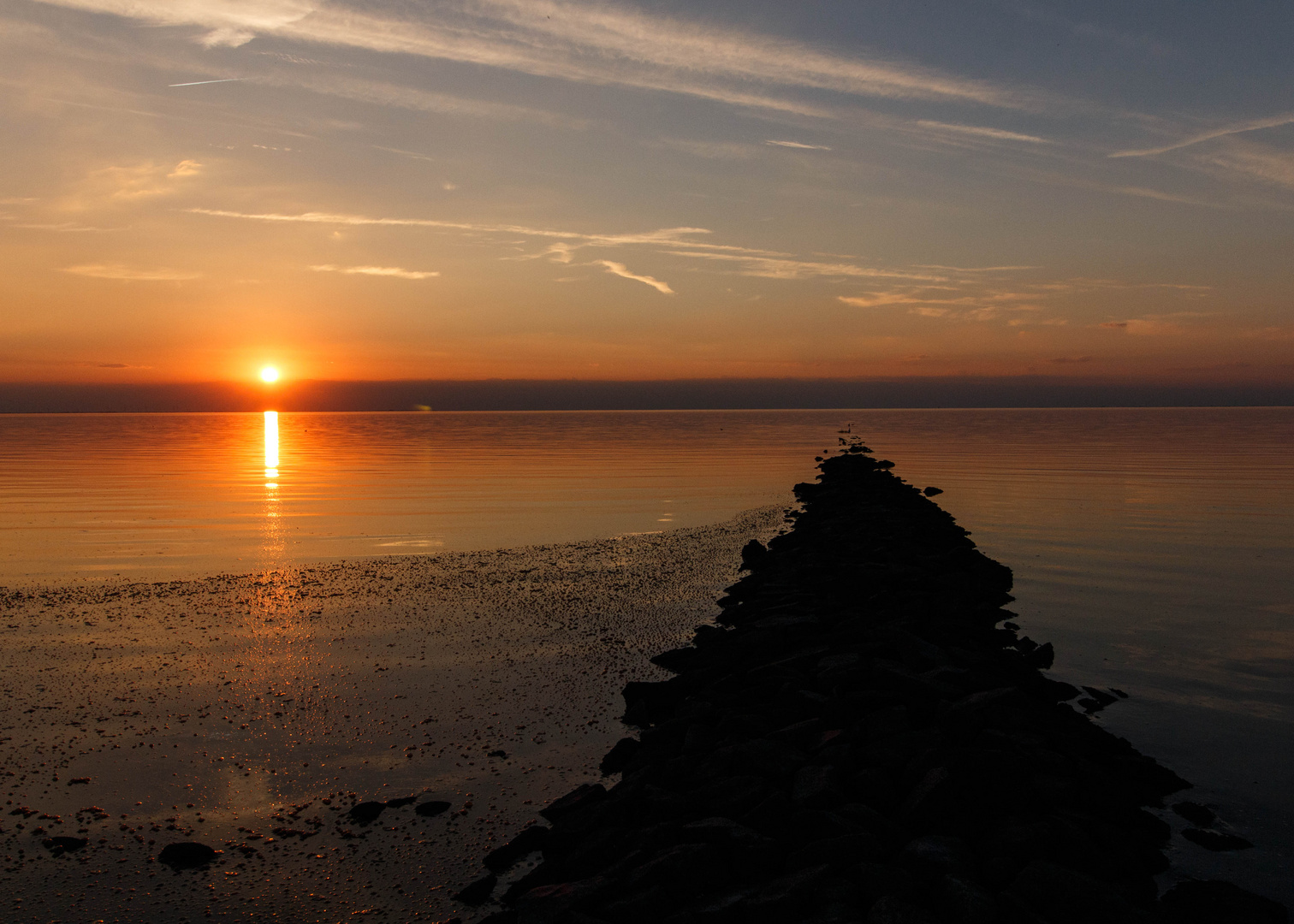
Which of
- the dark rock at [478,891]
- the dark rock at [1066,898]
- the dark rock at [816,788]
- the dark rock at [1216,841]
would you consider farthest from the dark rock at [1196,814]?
the dark rock at [478,891]

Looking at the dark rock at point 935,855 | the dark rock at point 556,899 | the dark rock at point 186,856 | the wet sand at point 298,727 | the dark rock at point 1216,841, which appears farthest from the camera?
the dark rock at point 1216,841

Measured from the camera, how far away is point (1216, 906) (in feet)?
19.5

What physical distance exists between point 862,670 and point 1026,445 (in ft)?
215

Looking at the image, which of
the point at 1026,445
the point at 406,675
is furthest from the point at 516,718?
the point at 1026,445

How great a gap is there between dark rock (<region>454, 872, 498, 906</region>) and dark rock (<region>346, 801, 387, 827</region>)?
4.59 ft

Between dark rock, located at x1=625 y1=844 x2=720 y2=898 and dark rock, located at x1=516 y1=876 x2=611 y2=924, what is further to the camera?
dark rock, located at x1=625 y1=844 x2=720 y2=898

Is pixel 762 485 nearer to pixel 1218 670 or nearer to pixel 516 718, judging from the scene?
pixel 1218 670

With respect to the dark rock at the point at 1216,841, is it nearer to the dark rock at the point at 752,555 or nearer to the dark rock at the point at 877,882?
the dark rock at the point at 877,882

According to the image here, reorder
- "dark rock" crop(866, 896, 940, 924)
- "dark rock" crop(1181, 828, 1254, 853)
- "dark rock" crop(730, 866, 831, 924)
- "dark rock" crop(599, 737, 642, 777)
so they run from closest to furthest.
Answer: "dark rock" crop(866, 896, 940, 924) < "dark rock" crop(730, 866, 831, 924) < "dark rock" crop(1181, 828, 1254, 853) < "dark rock" crop(599, 737, 642, 777)

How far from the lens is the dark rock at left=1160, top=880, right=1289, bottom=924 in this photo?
581 cm

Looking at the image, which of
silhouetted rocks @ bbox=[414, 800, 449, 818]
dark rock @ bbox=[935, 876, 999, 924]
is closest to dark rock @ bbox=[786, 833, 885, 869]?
dark rock @ bbox=[935, 876, 999, 924]

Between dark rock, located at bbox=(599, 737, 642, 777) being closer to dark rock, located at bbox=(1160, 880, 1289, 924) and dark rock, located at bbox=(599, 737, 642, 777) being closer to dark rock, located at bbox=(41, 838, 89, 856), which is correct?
dark rock, located at bbox=(41, 838, 89, 856)

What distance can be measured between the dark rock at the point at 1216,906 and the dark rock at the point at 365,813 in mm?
6145

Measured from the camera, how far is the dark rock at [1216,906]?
5.81 metres
